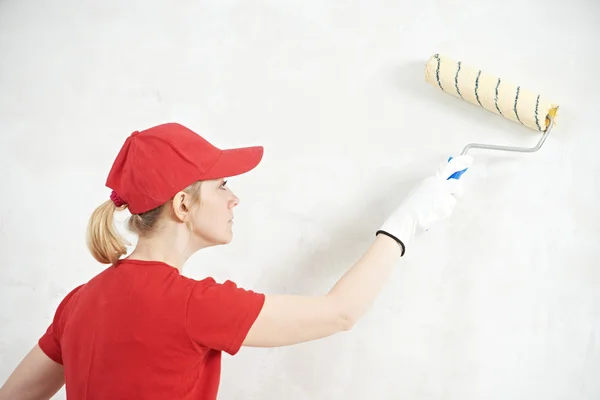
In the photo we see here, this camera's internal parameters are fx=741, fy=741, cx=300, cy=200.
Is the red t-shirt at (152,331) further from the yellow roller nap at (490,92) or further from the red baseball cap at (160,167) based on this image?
the yellow roller nap at (490,92)

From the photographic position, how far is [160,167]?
1316mm

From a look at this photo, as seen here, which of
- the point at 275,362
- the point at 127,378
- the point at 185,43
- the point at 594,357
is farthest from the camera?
the point at 185,43

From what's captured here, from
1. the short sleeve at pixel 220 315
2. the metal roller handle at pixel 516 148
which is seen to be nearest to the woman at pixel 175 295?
the short sleeve at pixel 220 315

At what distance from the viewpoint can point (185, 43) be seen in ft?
6.10

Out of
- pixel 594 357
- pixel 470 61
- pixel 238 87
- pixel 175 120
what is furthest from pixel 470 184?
pixel 175 120

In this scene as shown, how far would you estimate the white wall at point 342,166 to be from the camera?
4.92 ft

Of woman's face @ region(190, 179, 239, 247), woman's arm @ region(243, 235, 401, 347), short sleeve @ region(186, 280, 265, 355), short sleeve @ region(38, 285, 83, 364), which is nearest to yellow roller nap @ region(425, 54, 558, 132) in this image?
woman's arm @ region(243, 235, 401, 347)

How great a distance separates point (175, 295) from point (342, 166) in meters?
0.56

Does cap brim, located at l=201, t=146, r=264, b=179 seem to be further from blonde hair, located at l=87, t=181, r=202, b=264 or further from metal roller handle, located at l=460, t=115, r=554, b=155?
metal roller handle, located at l=460, t=115, r=554, b=155

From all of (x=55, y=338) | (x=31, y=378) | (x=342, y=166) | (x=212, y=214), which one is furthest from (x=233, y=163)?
(x=31, y=378)

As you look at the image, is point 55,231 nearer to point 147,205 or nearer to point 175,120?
point 175,120

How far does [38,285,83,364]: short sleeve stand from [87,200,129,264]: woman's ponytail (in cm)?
14

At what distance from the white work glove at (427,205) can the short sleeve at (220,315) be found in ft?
1.07

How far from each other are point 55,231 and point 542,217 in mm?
1207
